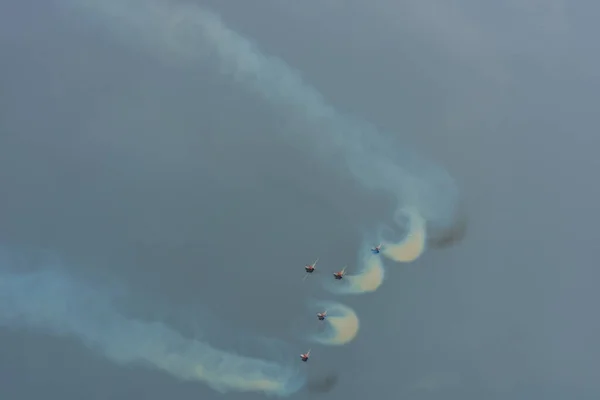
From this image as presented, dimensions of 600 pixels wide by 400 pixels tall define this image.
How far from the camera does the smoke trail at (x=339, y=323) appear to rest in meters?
33.8

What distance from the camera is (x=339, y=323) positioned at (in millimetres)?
33906

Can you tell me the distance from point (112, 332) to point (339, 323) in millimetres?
11489

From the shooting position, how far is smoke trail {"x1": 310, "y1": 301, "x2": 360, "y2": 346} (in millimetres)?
33750

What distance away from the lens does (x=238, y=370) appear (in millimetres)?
32688

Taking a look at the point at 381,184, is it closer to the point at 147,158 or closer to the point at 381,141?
the point at 381,141

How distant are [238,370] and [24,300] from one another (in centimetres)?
1120

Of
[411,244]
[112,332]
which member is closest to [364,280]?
[411,244]

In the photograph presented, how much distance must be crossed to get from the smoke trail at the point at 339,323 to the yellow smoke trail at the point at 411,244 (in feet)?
12.3

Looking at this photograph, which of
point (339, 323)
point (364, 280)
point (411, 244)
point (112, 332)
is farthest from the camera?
point (411, 244)

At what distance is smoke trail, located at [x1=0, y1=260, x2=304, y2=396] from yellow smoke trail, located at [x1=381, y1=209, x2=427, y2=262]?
9347mm

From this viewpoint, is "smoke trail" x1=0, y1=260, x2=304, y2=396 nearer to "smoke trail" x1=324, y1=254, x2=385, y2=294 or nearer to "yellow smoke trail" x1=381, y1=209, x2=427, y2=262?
"smoke trail" x1=324, y1=254, x2=385, y2=294

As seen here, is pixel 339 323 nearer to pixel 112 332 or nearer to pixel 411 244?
pixel 411 244

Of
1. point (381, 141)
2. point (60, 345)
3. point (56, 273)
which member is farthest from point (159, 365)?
point (381, 141)

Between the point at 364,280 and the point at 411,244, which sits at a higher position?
the point at 411,244
